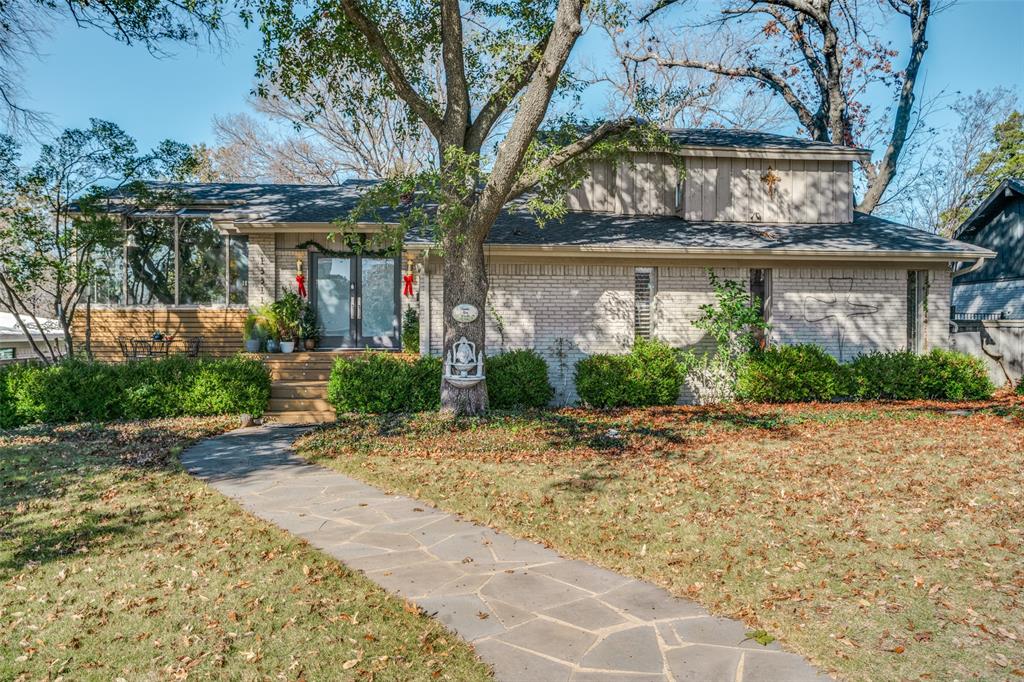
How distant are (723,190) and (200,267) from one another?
1178 cm

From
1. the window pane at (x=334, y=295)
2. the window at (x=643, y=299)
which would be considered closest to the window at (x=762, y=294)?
the window at (x=643, y=299)

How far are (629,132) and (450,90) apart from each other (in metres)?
2.99

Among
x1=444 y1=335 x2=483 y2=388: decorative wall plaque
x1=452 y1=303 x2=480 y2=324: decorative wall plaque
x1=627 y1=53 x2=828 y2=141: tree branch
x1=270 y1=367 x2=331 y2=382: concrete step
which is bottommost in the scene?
x1=270 y1=367 x2=331 y2=382: concrete step

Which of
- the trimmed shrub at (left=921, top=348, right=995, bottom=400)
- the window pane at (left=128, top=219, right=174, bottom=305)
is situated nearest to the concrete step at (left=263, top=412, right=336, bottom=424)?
the window pane at (left=128, top=219, right=174, bottom=305)

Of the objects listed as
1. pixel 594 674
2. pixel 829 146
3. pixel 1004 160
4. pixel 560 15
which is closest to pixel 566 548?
pixel 594 674

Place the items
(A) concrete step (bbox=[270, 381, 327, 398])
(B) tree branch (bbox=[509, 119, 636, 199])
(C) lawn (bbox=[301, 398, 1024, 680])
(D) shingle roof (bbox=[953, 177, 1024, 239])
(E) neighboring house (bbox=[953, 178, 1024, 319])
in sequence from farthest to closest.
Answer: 1. (D) shingle roof (bbox=[953, 177, 1024, 239])
2. (E) neighboring house (bbox=[953, 178, 1024, 319])
3. (A) concrete step (bbox=[270, 381, 327, 398])
4. (B) tree branch (bbox=[509, 119, 636, 199])
5. (C) lawn (bbox=[301, 398, 1024, 680])

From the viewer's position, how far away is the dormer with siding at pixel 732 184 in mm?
13992

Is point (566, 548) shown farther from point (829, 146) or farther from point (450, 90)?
point (829, 146)

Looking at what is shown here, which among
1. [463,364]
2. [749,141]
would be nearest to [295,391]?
[463,364]

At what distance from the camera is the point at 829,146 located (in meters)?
14.5

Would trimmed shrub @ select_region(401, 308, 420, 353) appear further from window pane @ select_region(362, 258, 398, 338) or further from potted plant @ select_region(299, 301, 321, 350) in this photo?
potted plant @ select_region(299, 301, 321, 350)

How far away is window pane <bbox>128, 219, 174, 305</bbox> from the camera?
1467cm

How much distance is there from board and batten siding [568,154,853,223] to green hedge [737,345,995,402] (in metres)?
3.50

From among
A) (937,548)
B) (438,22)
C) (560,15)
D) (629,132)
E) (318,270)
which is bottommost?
(937,548)
